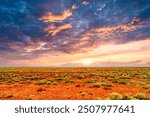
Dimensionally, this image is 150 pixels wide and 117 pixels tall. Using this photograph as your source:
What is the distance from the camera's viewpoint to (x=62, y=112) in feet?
32.3

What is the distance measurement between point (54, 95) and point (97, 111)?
762 cm

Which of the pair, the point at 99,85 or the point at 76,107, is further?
the point at 99,85

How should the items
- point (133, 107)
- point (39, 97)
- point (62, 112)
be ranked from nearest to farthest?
point (62, 112) → point (133, 107) → point (39, 97)

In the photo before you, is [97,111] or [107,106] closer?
[97,111]

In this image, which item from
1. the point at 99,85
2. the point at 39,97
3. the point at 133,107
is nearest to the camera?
the point at 133,107

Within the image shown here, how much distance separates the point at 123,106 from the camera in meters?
10.9

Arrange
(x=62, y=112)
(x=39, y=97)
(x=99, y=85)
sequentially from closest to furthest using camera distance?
1. (x=62, y=112)
2. (x=39, y=97)
3. (x=99, y=85)

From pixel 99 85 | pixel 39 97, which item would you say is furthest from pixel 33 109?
pixel 99 85

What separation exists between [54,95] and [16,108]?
6.64m

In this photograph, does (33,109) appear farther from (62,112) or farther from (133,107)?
(133,107)

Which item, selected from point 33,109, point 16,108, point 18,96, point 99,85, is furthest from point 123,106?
point 99,85

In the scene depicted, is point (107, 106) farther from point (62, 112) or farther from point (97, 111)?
point (62, 112)

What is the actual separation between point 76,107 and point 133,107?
2494mm

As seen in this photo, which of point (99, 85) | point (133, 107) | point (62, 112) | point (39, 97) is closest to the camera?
point (62, 112)
